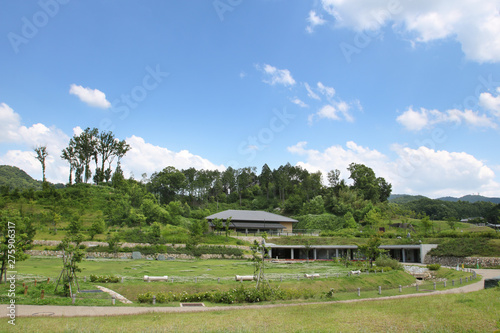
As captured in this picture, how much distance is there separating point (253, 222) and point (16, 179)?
6452cm

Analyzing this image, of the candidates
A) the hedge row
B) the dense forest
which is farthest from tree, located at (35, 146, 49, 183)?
the hedge row

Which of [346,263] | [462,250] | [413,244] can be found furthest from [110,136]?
[462,250]

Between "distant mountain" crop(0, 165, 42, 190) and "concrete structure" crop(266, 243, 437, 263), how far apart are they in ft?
187

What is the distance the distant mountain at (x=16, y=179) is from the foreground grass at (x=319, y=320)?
73.9 meters

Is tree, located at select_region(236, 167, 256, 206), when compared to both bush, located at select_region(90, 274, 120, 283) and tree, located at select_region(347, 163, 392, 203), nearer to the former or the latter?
tree, located at select_region(347, 163, 392, 203)

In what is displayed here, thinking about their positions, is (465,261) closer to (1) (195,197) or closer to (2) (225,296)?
(2) (225,296)

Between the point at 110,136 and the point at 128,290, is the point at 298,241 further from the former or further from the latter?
the point at 110,136

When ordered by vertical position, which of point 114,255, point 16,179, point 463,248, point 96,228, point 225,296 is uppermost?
point 16,179

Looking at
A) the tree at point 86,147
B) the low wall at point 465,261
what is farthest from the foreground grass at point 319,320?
the tree at point 86,147

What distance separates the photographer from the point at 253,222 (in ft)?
194

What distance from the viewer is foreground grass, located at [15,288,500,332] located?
10961 millimetres

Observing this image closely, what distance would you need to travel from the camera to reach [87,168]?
68.4 meters

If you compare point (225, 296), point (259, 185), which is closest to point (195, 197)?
point (259, 185)

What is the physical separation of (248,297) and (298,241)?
1256 inches
